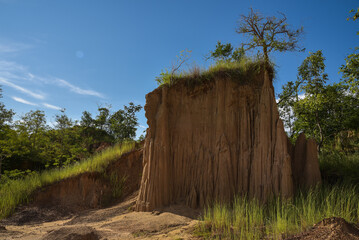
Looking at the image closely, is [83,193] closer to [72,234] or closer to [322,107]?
[72,234]

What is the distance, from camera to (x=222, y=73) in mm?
9328

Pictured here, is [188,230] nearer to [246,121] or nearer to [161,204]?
[161,204]

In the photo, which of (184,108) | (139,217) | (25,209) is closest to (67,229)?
(139,217)

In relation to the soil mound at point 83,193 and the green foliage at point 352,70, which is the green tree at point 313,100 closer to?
the green foliage at point 352,70

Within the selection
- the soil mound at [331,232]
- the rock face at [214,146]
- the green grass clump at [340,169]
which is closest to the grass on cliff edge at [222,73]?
the rock face at [214,146]

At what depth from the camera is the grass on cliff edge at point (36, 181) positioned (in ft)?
34.6

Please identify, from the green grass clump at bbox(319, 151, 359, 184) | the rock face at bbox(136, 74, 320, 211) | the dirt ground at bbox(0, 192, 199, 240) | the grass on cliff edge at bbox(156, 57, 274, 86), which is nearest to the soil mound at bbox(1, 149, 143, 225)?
the dirt ground at bbox(0, 192, 199, 240)

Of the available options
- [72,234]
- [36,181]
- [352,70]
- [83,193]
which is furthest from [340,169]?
[36,181]

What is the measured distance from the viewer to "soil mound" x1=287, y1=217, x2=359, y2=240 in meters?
4.19

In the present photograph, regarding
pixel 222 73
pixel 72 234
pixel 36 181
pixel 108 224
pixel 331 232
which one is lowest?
pixel 108 224

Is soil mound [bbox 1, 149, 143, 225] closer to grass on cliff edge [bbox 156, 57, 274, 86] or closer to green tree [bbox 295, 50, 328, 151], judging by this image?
grass on cliff edge [bbox 156, 57, 274, 86]

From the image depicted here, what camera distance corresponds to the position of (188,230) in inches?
250

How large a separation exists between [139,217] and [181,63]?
19.5ft

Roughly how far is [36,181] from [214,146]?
29.1 ft
